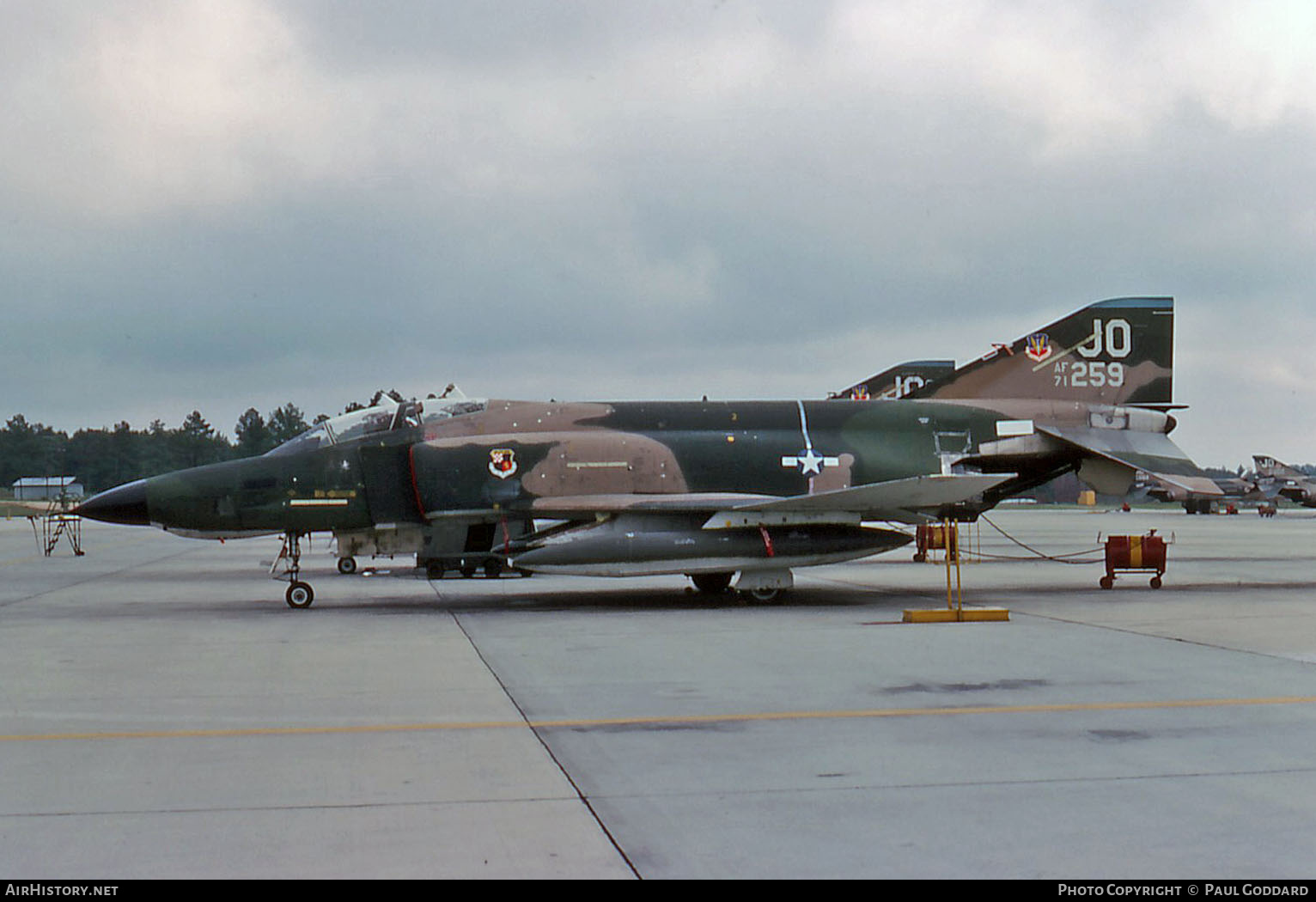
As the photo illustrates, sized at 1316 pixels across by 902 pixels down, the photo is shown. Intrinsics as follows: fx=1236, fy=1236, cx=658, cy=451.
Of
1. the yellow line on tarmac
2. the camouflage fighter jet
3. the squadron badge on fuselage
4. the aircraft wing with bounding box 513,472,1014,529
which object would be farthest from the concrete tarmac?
the camouflage fighter jet

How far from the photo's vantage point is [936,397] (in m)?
16.7

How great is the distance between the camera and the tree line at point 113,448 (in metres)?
69.8

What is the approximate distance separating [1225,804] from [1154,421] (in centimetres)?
1276

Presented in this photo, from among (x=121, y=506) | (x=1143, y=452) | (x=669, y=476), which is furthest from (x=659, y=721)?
(x=1143, y=452)

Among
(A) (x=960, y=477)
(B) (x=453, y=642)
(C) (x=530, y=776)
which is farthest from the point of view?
(A) (x=960, y=477)

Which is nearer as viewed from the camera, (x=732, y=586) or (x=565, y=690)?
(x=565, y=690)

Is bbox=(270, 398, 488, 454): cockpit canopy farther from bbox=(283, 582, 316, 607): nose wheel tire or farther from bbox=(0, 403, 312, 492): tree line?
bbox=(0, 403, 312, 492): tree line

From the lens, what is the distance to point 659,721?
718 cm

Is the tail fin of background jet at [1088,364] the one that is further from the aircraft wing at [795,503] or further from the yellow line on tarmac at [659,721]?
the yellow line on tarmac at [659,721]

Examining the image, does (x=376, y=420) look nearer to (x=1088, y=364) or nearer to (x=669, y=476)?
(x=669, y=476)

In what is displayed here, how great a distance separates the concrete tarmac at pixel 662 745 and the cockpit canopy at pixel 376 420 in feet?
7.80

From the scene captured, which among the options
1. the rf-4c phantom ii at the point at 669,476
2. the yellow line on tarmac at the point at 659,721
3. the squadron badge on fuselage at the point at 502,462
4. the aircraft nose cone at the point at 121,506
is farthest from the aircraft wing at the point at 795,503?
the yellow line on tarmac at the point at 659,721

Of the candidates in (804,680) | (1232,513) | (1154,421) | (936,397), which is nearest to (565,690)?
(804,680)
